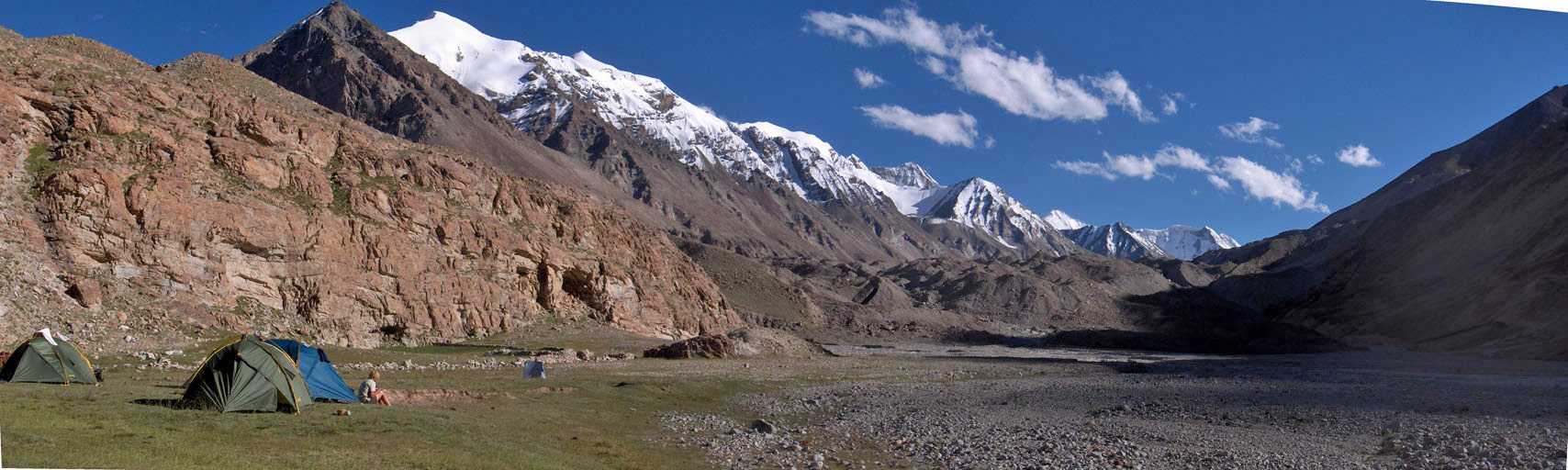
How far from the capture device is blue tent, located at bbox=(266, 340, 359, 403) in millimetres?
23555

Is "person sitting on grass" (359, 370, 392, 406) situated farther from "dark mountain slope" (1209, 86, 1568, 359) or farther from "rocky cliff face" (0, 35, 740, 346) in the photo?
"dark mountain slope" (1209, 86, 1568, 359)

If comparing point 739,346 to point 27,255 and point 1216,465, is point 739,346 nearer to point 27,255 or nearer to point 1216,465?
point 27,255

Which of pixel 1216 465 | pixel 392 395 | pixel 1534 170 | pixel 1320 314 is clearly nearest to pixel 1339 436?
pixel 1216 465

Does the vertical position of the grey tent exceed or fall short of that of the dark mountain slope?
it falls short

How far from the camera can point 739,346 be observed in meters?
69.2

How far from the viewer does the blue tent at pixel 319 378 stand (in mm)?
23555

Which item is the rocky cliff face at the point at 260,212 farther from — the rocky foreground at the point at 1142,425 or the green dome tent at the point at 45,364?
the rocky foreground at the point at 1142,425

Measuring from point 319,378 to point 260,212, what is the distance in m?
37.3

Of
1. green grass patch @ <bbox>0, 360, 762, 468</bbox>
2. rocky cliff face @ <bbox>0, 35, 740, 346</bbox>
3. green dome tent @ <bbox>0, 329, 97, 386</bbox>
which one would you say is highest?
rocky cliff face @ <bbox>0, 35, 740, 346</bbox>

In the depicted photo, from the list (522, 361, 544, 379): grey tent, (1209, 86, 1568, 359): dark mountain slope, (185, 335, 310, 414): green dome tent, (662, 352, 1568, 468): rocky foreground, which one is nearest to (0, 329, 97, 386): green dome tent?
(185, 335, 310, 414): green dome tent

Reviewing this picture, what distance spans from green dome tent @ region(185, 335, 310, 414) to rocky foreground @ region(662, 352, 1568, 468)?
935cm

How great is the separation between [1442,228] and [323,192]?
454ft

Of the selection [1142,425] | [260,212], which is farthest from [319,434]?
[260,212]

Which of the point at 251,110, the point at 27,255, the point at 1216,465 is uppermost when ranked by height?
the point at 251,110
